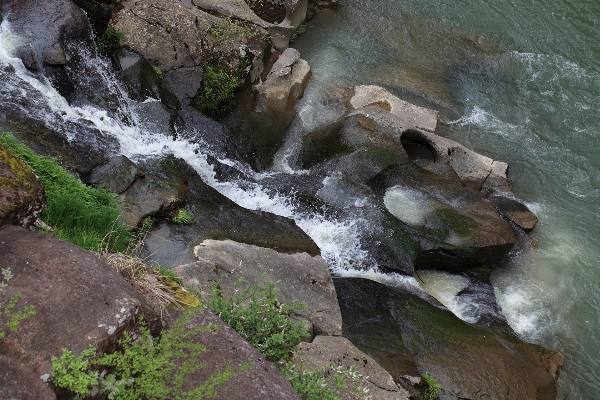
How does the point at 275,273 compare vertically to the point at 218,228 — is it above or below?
above

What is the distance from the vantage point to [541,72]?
Result: 13.0 metres

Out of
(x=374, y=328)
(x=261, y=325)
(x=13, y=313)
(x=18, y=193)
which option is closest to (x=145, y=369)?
(x=13, y=313)

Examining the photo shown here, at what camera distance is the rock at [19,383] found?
2.77 meters

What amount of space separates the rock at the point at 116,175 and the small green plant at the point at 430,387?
4.42 m

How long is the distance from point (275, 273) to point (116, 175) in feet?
8.49

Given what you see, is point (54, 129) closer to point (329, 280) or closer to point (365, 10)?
point (329, 280)

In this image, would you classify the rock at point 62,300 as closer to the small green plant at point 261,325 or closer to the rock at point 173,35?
the small green plant at point 261,325

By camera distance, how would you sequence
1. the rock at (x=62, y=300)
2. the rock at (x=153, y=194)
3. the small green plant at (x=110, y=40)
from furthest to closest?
the small green plant at (x=110, y=40) → the rock at (x=153, y=194) → the rock at (x=62, y=300)

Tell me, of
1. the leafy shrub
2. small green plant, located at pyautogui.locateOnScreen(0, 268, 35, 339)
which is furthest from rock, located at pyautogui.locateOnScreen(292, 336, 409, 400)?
the leafy shrub

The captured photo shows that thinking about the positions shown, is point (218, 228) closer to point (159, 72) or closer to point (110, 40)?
point (159, 72)

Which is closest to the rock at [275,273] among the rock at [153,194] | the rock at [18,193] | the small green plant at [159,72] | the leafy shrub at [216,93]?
the rock at [153,194]

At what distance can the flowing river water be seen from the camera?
808cm

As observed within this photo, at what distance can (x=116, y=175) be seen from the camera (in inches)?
276

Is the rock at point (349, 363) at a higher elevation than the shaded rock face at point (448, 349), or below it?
higher
